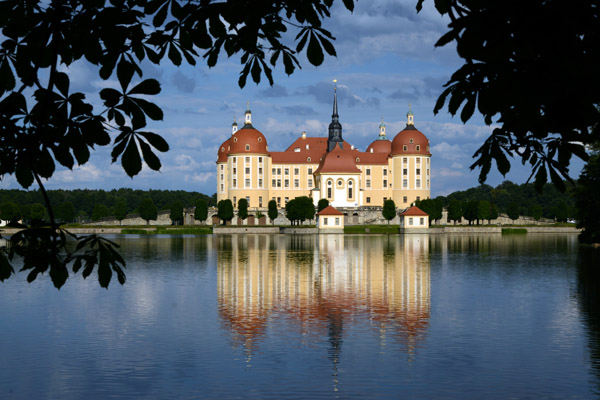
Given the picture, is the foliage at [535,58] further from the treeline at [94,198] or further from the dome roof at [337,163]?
the dome roof at [337,163]

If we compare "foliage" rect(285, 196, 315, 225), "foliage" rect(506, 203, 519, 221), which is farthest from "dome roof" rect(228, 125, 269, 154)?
"foliage" rect(506, 203, 519, 221)

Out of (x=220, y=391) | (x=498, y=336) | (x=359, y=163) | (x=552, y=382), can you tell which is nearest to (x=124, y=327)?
(x=220, y=391)

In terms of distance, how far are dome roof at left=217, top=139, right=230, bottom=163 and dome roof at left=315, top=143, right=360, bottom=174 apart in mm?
14684

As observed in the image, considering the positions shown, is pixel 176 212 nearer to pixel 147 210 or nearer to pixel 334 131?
pixel 147 210

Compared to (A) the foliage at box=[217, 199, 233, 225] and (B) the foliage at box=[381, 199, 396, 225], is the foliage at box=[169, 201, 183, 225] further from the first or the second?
(B) the foliage at box=[381, 199, 396, 225]

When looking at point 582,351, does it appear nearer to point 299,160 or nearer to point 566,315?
point 566,315

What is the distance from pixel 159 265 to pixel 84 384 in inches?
995

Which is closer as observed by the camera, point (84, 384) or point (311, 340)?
point (84, 384)

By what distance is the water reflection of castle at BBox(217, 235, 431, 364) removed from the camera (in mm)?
17734

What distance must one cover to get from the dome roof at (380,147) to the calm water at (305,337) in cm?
8379

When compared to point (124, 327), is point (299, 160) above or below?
above

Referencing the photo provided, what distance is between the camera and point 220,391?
40.0 feet

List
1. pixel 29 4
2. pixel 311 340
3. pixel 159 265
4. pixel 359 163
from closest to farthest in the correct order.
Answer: pixel 29 4 < pixel 311 340 < pixel 159 265 < pixel 359 163

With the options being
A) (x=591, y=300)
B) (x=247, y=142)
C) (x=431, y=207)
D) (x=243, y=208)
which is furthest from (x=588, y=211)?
(x=247, y=142)
